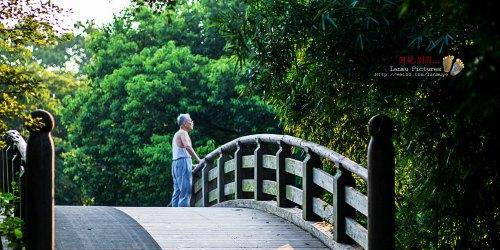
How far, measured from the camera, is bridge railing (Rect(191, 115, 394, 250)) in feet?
21.1

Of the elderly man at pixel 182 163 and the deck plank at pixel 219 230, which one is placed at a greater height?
the elderly man at pixel 182 163

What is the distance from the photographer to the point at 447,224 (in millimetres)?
7078

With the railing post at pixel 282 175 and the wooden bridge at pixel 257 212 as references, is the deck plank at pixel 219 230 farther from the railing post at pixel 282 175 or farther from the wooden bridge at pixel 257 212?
the railing post at pixel 282 175

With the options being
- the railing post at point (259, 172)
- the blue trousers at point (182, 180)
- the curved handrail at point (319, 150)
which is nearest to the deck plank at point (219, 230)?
the railing post at point (259, 172)

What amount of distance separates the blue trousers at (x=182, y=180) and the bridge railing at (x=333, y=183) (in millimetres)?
446

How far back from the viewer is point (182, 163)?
1439 cm

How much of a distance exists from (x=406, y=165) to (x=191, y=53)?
18470 mm

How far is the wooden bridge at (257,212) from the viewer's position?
624 cm

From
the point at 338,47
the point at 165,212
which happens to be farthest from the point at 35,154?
the point at 165,212

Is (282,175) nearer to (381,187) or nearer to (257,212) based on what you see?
(257,212)

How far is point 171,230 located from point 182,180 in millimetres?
5927

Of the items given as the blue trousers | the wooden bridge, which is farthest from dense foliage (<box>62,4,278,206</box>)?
the wooden bridge

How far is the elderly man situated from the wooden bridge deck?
131 inches

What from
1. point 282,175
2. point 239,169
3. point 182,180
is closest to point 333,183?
point 282,175
